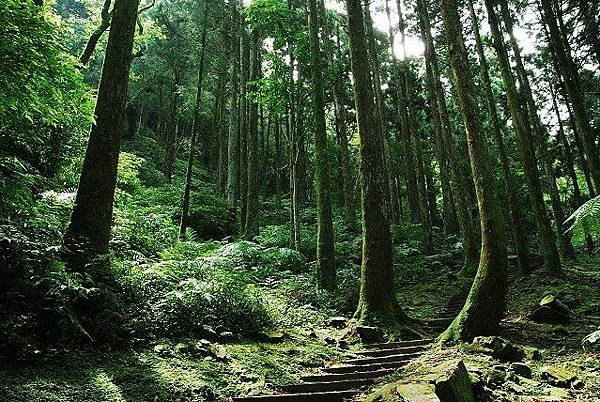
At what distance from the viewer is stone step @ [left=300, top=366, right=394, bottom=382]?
575 cm

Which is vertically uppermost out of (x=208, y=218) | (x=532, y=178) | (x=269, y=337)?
(x=208, y=218)

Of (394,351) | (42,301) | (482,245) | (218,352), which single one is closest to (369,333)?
(394,351)

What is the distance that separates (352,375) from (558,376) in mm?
2625

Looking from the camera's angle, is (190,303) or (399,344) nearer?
(190,303)

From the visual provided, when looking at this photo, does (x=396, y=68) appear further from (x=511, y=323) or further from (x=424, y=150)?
(x=511, y=323)

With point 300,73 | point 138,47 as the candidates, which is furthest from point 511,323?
point 138,47

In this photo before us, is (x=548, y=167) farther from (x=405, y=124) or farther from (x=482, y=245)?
(x=482, y=245)

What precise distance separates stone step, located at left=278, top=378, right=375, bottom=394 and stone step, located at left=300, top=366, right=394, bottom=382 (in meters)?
0.29

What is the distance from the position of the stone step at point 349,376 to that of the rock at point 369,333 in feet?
7.11

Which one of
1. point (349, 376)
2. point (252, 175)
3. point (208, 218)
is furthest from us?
point (208, 218)

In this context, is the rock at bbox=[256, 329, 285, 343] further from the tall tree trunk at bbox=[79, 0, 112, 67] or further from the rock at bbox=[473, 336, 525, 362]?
the tall tree trunk at bbox=[79, 0, 112, 67]

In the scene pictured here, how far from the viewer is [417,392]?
406 cm

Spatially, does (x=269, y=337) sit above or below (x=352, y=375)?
above

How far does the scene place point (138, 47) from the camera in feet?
45.7
